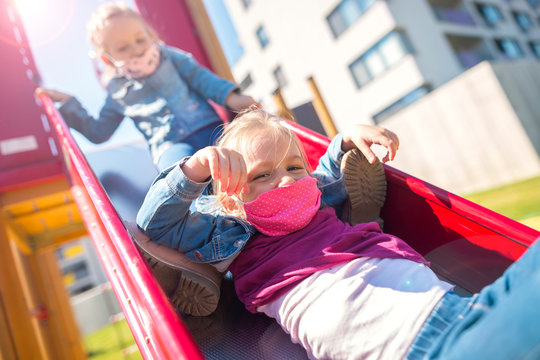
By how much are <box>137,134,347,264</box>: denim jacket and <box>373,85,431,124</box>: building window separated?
9001mm

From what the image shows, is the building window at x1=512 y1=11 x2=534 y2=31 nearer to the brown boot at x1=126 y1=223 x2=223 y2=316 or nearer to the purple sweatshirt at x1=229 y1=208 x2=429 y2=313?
the purple sweatshirt at x1=229 y1=208 x2=429 y2=313

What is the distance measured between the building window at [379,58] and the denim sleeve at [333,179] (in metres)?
9.41

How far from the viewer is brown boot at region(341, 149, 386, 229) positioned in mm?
1262

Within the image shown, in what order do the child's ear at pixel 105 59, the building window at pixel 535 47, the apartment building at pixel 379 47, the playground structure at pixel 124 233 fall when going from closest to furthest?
the playground structure at pixel 124 233, the child's ear at pixel 105 59, the apartment building at pixel 379 47, the building window at pixel 535 47

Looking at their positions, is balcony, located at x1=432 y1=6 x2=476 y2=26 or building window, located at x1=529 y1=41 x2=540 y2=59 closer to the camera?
balcony, located at x1=432 y1=6 x2=476 y2=26

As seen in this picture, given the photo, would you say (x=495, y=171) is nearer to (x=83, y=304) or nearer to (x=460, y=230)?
(x=460, y=230)

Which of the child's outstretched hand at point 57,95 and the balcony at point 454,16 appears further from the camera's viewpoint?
the balcony at point 454,16

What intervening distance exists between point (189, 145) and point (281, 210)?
3.37 ft

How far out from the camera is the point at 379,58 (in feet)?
33.3

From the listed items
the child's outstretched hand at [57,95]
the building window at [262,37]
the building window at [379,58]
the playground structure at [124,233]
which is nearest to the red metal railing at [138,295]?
the playground structure at [124,233]

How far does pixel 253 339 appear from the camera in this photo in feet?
3.57

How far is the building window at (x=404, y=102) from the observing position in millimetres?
9641

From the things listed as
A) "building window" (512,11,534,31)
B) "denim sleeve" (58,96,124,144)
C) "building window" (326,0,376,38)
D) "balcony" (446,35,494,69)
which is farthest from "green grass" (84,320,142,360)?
"building window" (512,11,534,31)

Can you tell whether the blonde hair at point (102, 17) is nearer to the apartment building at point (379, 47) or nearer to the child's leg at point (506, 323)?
the child's leg at point (506, 323)
